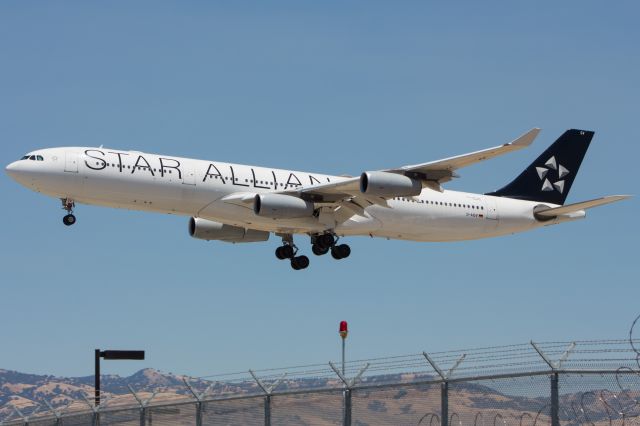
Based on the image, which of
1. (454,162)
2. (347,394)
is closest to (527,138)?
(454,162)

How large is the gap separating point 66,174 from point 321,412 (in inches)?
1008

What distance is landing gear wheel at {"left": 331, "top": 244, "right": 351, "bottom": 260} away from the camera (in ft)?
176

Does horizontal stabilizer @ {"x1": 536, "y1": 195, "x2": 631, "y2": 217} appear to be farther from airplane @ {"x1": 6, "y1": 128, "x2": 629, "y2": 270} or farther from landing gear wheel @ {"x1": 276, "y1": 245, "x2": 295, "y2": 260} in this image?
landing gear wheel @ {"x1": 276, "y1": 245, "x2": 295, "y2": 260}

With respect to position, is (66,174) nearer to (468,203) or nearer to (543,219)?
Answer: (468,203)

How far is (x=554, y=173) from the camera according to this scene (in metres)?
62.0

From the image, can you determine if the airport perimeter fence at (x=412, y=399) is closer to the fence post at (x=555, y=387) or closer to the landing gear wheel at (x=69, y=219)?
the fence post at (x=555, y=387)

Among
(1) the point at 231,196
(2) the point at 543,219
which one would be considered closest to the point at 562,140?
(2) the point at 543,219

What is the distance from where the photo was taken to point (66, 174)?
153 feet

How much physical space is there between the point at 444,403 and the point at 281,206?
1097 inches

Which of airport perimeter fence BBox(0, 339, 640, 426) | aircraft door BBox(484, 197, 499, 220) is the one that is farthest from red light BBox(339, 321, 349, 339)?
aircraft door BBox(484, 197, 499, 220)

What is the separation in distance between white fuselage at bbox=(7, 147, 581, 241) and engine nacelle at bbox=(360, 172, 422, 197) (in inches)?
140

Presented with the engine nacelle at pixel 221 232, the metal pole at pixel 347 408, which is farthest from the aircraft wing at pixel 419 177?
the metal pole at pixel 347 408

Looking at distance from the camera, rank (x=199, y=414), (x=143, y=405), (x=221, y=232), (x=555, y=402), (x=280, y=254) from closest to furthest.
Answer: (x=555, y=402), (x=199, y=414), (x=143, y=405), (x=280, y=254), (x=221, y=232)

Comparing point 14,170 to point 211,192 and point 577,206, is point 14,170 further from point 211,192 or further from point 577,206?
point 577,206
